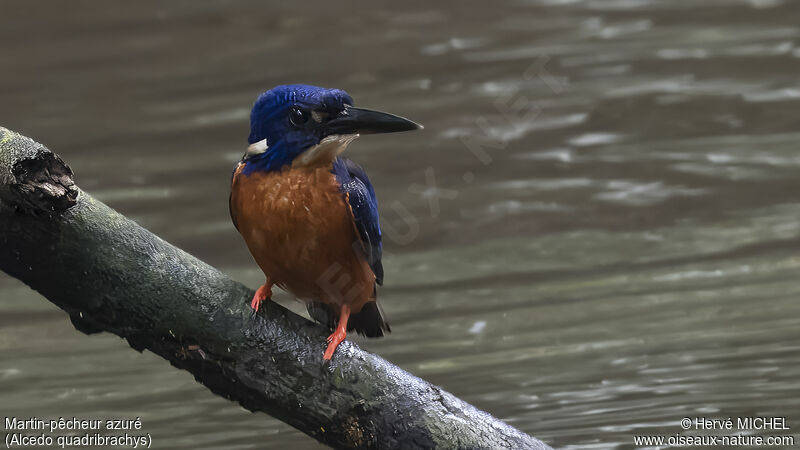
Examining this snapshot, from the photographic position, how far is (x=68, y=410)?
386 cm

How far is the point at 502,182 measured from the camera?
19.3ft

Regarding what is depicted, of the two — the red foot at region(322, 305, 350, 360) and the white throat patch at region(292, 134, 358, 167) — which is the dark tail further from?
the white throat patch at region(292, 134, 358, 167)

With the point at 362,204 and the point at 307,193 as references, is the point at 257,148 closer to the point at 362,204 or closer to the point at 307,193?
the point at 307,193

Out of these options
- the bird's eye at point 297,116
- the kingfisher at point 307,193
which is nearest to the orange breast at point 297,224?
the kingfisher at point 307,193

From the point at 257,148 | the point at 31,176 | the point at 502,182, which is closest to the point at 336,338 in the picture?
the point at 257,148

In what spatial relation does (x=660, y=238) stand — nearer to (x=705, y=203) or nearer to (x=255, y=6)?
(x=705, y=203)

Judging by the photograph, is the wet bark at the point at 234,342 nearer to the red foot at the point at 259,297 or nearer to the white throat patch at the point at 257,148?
the red foot at the point at 259,297

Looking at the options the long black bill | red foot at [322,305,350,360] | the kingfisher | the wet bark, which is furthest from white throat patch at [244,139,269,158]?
red foot at [322,305,350,360]

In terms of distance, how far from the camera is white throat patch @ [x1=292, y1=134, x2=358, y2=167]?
2127 mm

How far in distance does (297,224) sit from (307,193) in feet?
0.22

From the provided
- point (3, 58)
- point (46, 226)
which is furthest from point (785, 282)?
point (3, 58)

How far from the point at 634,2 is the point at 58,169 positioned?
5917mm

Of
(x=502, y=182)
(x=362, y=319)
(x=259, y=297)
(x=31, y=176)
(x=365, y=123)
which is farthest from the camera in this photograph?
(x=502, y=182)

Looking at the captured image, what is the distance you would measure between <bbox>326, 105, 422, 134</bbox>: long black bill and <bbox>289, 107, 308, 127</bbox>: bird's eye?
5 cm
